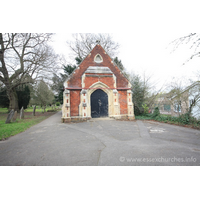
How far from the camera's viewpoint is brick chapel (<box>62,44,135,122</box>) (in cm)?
1021

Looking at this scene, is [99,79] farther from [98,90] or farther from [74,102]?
[74,102]

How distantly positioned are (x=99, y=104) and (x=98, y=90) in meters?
1.53

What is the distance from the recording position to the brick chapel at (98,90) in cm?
1021

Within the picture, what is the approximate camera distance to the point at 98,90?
1109 cm

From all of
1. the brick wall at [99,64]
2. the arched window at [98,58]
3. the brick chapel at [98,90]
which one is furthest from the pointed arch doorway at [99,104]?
the arched window at [98,58]

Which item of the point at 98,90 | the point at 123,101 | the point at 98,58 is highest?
the point at 98,58

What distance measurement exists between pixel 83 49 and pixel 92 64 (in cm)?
1362

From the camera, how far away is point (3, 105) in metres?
23.1

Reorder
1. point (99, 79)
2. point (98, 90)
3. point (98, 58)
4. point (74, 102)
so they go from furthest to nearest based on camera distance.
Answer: point (98, 58)
point (98, 90)
point (99, 79)
point (74, 102)

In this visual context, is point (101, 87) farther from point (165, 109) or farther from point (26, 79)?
point (26, 79)

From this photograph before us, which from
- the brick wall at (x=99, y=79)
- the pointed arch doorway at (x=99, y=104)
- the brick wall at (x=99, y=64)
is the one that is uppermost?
the brick wall at (x=99, y=64)

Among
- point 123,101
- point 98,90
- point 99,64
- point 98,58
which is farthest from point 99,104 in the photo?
point 98,58

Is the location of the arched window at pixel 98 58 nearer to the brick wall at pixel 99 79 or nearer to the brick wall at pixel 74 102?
the brick wall at pixel 99 79

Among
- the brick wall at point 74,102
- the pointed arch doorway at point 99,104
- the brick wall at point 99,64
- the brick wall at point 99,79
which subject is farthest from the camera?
the pointed arch doorway at point 99,104
